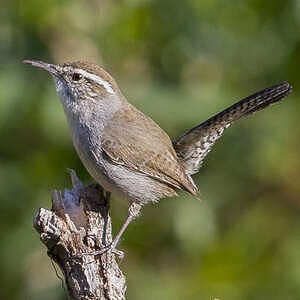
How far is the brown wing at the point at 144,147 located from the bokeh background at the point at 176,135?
1.07 feet

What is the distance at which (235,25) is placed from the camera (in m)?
6.91

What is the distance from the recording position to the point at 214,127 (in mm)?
6336

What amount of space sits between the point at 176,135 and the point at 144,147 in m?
0.77

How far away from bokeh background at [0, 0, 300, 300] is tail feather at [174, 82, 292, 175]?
0.52ft

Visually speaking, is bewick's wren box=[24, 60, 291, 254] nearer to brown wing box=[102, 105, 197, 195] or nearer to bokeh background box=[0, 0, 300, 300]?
brown wing box=[102, 105, 197, 195]

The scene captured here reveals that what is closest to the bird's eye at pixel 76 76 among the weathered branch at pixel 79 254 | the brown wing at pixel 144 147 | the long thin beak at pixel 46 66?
the long thin beak at pixel 46 66

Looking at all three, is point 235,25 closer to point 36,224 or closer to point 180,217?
point 180,217

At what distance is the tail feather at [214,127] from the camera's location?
6.20 meters

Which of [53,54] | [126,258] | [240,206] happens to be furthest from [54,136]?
[240,206]

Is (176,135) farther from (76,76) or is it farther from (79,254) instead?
(79,254)

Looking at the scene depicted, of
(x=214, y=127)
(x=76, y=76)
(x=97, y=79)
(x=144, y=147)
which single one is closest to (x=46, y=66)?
(x=76, y=76)

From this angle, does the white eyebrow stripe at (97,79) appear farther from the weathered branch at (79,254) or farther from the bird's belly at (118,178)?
the weathered branch at (79,254)

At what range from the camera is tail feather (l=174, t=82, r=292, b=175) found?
6.20 meters

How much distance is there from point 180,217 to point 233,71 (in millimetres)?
1095
